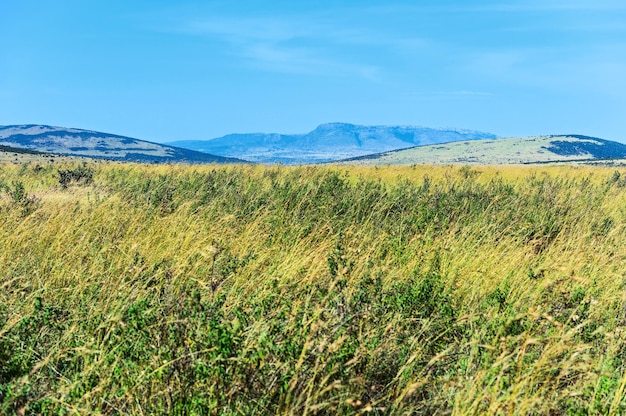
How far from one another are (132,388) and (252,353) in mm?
639

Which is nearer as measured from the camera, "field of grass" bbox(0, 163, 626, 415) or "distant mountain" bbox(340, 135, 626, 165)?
"field of grass" bbox(0, 163, 626, 415)

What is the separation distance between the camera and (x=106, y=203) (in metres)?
8.02

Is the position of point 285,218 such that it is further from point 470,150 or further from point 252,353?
point 470,150

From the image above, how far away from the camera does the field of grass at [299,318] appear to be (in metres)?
2.83

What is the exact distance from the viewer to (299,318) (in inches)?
131

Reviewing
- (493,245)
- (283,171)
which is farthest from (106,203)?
(283,171)

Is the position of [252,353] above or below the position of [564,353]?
above

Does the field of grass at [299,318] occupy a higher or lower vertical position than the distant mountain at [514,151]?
lower

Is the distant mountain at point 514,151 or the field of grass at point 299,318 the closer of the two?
the field of grass at point 299,318

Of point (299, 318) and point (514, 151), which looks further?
point (514, 151)

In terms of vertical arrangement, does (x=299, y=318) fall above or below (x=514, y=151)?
below

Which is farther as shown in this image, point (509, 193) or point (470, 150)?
point (470, 150)

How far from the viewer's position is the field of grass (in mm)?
2830

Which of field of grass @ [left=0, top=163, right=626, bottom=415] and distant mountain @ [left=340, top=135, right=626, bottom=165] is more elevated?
distant mountain @ [left=340, top=135, right=626, bottom=165]
